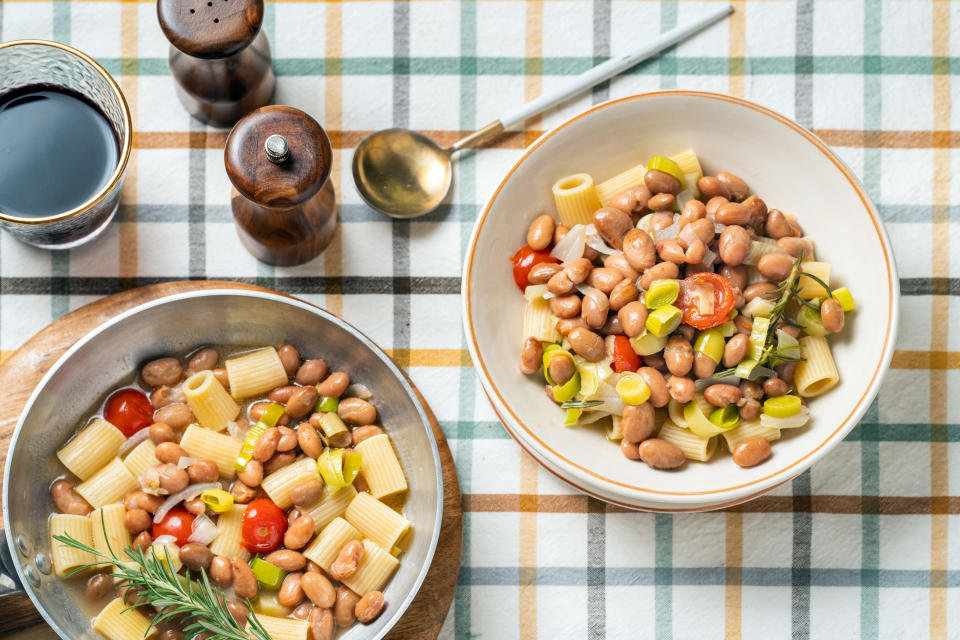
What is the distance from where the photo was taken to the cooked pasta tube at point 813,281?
1.57 metres

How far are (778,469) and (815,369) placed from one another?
0.64 ft

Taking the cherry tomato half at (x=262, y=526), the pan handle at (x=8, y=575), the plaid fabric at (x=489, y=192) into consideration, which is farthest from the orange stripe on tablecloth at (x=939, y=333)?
the pan handle at (x=8, y=575)

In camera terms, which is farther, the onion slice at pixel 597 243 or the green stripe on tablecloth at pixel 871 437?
the green stripe on tablecloth at pixel 871 437

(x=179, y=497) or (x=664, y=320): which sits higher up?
(x=664, y=320)

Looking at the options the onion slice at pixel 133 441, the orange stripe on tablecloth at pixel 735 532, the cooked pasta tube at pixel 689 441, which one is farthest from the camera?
the orange stripe on tablecloth at pixel 735 532

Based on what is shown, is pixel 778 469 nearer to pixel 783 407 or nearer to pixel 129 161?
pixel 783 407

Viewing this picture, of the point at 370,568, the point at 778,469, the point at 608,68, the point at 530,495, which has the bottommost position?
the point at 370,568

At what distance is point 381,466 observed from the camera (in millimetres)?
1652

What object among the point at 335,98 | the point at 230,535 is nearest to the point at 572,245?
the point at 335,98

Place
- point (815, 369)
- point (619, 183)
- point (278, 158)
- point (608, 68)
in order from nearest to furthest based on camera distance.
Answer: point (278, 158) → point (815, 369) → point (619, 183) → point (608, 68)

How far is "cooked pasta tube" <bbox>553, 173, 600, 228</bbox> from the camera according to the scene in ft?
5.31

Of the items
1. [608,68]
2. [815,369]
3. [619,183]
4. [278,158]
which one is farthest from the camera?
[608,68]

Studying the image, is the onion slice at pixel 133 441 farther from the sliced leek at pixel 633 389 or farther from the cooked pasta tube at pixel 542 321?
the sliced leek at pixel 633 389

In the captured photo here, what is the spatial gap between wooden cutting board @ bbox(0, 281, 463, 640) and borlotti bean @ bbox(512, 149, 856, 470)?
0.31 meters
